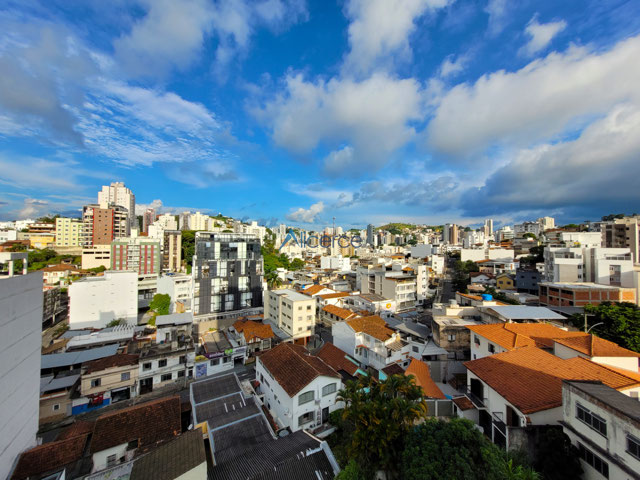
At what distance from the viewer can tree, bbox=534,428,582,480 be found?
766cm

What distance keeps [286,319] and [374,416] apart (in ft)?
67.4

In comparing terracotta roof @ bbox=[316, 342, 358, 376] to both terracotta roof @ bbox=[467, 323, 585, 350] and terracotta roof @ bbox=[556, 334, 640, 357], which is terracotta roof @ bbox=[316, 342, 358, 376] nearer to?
terracotta roof @ bbox=[467, 323, 585, 350]

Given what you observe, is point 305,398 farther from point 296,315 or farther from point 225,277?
point 225,277

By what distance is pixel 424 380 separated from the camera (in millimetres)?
14062

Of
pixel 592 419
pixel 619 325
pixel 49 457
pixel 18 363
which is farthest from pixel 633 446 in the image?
pixel 18 363

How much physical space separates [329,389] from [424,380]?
5.32 metres

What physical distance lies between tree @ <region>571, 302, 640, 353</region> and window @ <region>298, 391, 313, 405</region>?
2126 centimetres

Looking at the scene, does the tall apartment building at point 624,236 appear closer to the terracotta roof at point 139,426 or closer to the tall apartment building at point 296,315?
the tall apartment building at point 296,315

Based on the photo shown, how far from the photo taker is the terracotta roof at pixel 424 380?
43.4 ft

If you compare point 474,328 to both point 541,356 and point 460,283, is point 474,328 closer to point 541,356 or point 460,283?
point 541,356

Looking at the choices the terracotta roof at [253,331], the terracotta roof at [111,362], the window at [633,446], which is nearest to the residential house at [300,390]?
the terracotta roof at [253,331]

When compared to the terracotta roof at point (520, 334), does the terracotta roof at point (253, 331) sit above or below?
below

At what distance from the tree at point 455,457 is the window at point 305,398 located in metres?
6.80

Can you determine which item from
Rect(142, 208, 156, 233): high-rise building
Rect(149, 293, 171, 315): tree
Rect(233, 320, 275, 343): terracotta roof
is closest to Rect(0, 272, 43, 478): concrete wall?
Rect(233, 320, 275, 343): terracotta roof
